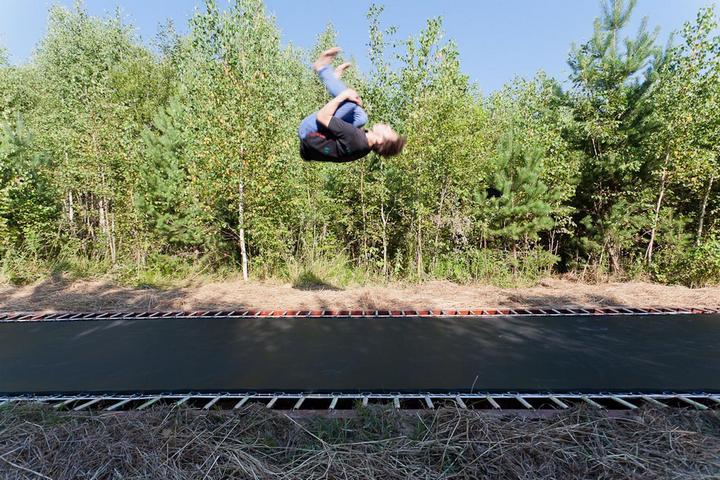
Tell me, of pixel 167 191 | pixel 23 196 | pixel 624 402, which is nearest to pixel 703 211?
pixel 624 402

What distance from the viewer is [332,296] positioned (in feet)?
15.0

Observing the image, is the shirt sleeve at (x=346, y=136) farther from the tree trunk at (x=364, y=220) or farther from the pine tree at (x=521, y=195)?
the pine tree at (x=521, y=195)

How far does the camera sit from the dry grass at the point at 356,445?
1.39 metres

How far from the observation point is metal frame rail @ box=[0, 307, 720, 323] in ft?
11.8

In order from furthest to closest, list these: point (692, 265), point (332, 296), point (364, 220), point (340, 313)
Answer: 1. point (364, 220)
2. point (692, 265)
3. point (332, 296)
4. point (340, 313)

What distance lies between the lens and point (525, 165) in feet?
18.5

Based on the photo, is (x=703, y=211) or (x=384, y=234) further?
(x=384, y=234)

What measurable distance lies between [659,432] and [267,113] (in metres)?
4.86

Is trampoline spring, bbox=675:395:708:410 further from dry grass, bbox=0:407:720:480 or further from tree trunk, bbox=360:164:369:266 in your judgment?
tree trunk, bbox=360:164:369:266

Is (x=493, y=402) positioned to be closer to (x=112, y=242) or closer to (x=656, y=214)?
(x=656, y=214)

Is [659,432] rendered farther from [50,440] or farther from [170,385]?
[50,440]

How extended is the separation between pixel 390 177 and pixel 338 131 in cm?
389

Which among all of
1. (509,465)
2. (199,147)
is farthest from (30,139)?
(509,465)

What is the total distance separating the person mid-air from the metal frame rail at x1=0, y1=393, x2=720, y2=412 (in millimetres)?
1165
